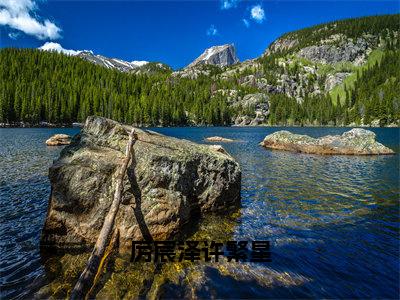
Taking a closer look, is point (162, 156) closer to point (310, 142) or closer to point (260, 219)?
point (260, 219)

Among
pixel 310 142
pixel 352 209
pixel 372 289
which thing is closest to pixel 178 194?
pixel 372 289

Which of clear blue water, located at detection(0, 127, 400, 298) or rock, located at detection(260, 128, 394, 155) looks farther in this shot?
rock, located at detection(260, 128, 394, 155)

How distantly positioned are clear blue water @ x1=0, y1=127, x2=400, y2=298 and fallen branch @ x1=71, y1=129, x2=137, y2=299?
172 centimetres

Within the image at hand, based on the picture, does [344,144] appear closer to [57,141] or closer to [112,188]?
[112,188]

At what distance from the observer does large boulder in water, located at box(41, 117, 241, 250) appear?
10734 mm

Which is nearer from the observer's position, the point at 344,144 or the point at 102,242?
the point at 102,242

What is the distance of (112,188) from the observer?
11070mm

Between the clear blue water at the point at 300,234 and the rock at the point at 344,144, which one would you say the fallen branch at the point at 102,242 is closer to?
the clear blue water at the point at 300,234

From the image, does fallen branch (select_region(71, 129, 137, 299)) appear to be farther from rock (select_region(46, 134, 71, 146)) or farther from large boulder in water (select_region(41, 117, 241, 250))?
rock (select_region(46, 134, 71, 146))

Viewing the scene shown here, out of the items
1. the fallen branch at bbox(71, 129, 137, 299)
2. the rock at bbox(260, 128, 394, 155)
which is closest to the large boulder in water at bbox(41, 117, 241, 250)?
the fallen branch at bbox(71, 129, 137, 299)

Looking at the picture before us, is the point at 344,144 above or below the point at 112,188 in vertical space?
above

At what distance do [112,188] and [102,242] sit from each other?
2.41 m

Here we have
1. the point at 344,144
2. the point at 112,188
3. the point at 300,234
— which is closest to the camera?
the point at 112,188

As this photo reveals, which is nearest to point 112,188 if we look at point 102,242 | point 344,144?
point 102,242
